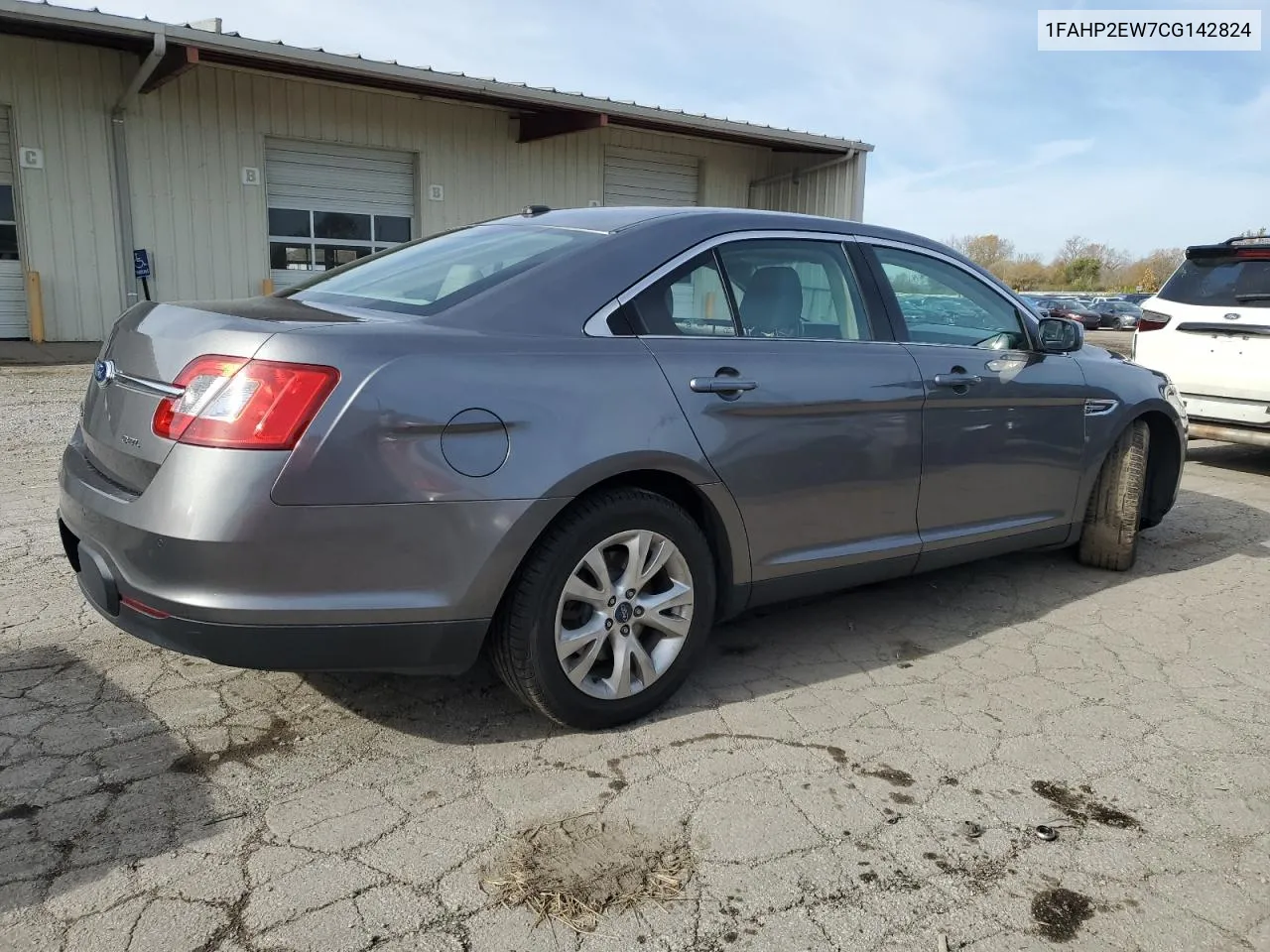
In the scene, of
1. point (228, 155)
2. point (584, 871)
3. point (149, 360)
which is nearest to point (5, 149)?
point (228, 155)

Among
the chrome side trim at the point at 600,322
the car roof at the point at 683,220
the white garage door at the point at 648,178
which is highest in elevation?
the white garage door at the point at 648,178

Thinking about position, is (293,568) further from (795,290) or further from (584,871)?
(795,290)

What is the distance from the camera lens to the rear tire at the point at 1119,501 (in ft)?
15.4

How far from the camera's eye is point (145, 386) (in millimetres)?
2639

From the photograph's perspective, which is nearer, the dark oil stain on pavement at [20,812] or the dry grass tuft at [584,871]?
the dry grass tuft at [584,871]

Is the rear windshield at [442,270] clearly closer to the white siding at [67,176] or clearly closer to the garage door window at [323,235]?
the white siding at [67,176]

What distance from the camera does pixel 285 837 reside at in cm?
238

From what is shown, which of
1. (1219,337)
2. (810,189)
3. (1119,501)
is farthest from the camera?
(810,189)

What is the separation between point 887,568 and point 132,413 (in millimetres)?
2582

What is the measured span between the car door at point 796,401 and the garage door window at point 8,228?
13.6 metres

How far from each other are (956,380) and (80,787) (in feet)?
10.5

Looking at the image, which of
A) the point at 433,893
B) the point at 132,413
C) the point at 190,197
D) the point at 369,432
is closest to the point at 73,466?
the point at 132,413

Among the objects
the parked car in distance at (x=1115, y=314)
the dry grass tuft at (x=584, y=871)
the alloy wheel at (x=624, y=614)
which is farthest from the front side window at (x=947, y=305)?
the parked car in distance at (x=1115, y=314)

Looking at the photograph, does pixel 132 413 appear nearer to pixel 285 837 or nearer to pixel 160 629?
pixel 160 629
